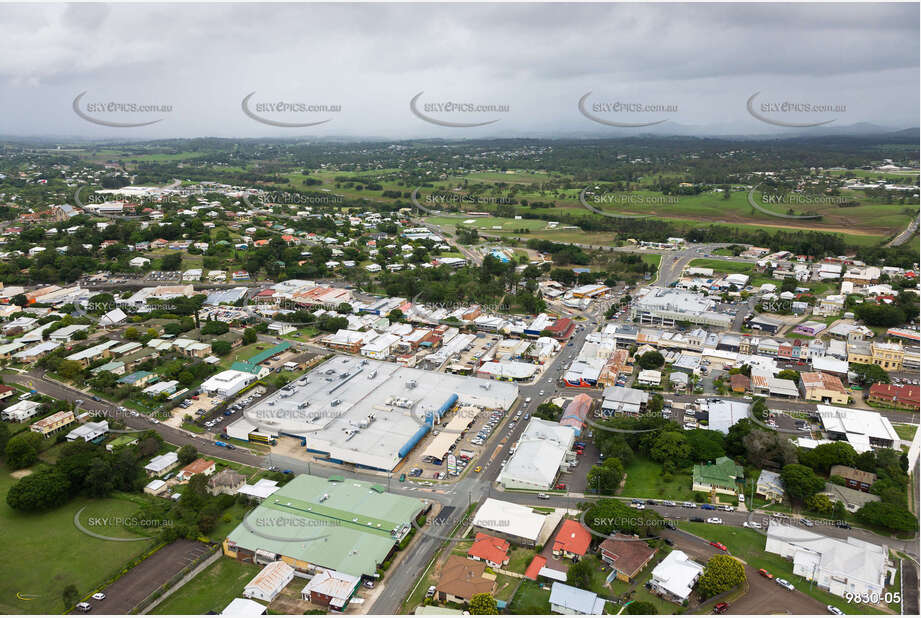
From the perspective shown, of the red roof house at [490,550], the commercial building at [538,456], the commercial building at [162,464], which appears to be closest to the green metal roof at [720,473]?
the commercial building at [538,456]

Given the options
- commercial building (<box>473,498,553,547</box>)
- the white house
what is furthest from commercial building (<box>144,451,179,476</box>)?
the white house

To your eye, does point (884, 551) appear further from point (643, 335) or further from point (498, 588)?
point (643, 335)

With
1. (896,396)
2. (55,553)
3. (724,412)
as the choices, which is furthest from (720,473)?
(55,553)

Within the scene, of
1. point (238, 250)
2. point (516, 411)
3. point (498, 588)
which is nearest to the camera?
point (498, 588)

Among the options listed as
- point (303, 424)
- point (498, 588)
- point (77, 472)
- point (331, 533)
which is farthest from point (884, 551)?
point (77, 472)

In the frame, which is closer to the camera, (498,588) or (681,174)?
(498,588)

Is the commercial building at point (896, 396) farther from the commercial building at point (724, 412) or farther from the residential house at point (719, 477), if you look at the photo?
the residential house at point (719, 477)
